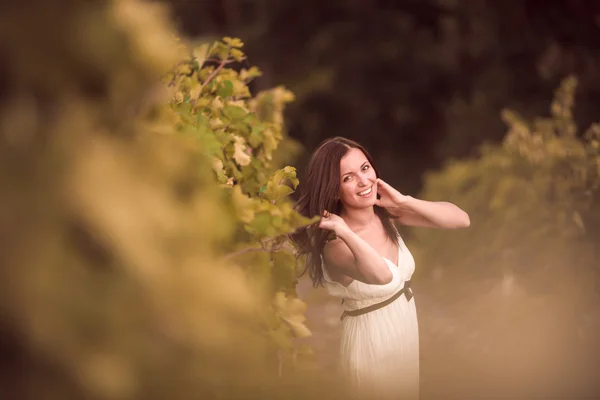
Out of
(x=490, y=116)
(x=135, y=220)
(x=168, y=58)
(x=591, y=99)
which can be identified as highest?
(x=490, y=116)

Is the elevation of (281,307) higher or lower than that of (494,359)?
lower

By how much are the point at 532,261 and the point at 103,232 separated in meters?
7.30

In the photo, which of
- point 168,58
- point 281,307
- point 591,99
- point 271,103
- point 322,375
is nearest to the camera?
point 168,58

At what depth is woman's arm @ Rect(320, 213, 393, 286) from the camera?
10.7 ft

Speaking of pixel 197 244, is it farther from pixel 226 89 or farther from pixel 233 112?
pixel 226 89

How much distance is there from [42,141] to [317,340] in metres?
7.27

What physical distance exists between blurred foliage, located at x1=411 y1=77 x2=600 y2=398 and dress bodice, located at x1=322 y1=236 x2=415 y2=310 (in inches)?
121

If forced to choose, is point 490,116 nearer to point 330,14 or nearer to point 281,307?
point 330,14

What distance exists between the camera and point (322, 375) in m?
1.57

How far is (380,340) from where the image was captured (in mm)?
3789

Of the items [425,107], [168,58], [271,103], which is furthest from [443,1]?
[168,58]

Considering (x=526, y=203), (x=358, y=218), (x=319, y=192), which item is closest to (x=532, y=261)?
(x=526, y=203)

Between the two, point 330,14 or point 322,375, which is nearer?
point 322,375

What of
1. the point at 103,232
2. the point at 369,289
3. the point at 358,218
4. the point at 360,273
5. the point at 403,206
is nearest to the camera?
the point at 103,232
